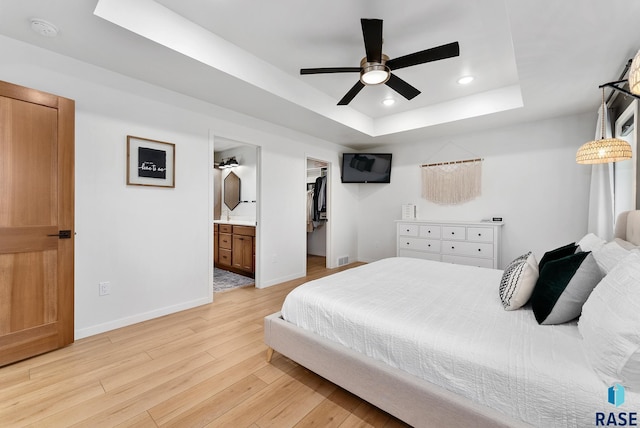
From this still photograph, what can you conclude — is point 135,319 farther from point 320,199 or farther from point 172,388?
point 320,199

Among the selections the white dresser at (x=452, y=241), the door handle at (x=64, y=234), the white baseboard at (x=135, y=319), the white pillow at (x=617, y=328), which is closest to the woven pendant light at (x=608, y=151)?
the white pillow at (x=617, y=328)

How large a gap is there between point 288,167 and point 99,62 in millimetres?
2392

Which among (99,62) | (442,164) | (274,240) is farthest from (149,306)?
(442,164)

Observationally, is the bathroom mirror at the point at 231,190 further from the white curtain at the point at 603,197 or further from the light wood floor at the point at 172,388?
the white curtain at the point at 603,197

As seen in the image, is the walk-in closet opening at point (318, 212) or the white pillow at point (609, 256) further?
the walk-in closet opening at point (318, 212)

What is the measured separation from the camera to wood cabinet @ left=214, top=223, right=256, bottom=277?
4.22m

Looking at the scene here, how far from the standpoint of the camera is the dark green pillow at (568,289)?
1.32 meters

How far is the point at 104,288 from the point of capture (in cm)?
246

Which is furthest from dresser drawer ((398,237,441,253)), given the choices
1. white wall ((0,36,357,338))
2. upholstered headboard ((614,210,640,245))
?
white wall ((0,36,357,338))

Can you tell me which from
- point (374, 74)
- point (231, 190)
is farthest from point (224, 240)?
point (374, 74)

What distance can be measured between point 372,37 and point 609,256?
1.96m

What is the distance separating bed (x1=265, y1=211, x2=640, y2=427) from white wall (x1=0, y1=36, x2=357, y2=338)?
1578mm

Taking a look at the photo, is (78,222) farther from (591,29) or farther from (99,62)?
(591,29)

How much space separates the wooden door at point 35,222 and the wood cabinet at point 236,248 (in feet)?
7.30
